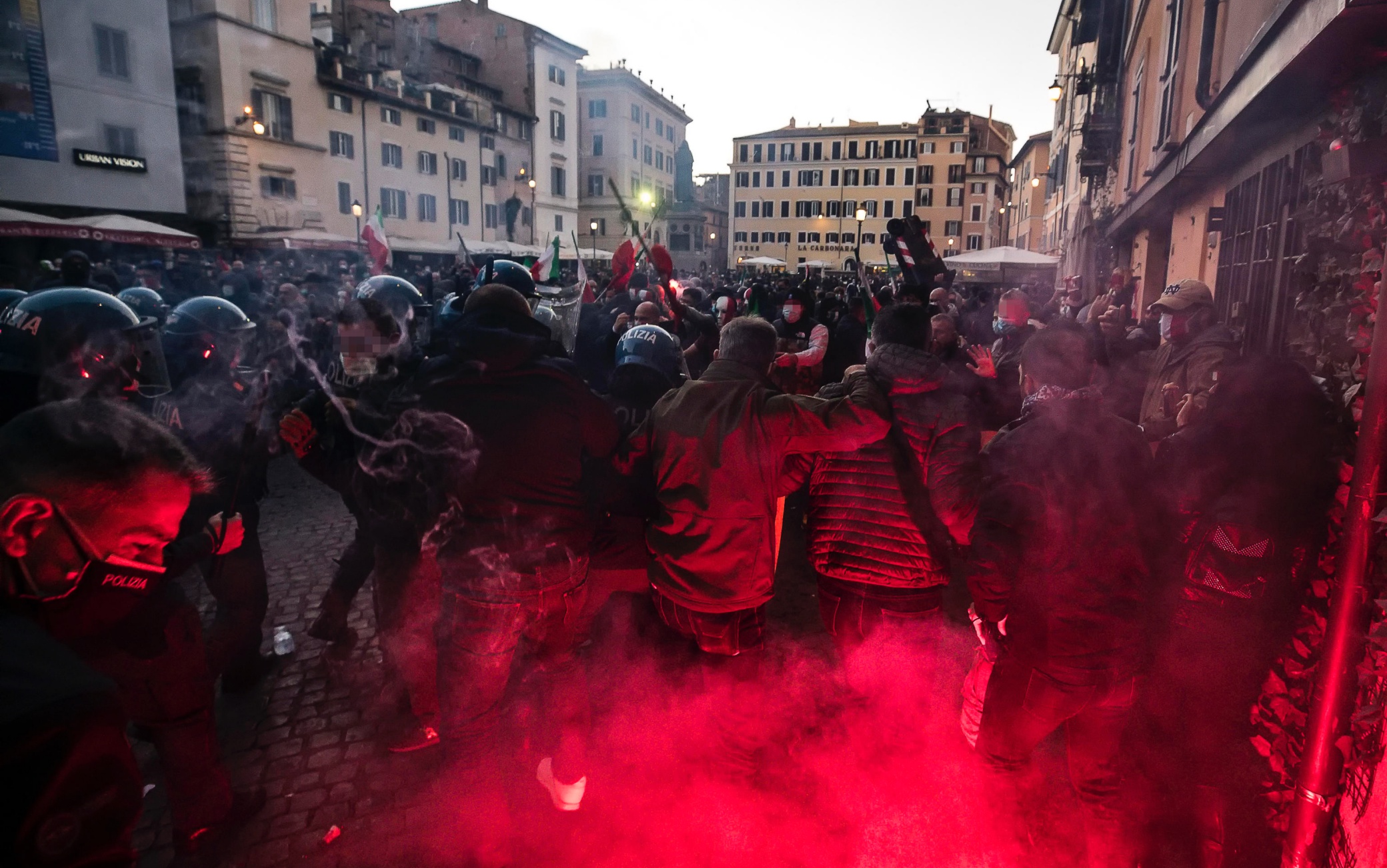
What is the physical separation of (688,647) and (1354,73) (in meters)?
4.13

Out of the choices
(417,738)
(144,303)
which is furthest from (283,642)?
(144,303)

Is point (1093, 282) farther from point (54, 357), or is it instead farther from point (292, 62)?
point (292, 62)

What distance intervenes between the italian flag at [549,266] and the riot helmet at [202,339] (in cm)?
573

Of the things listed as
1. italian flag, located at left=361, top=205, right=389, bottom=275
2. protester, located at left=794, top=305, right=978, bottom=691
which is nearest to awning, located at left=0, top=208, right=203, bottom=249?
italian flag, located at left=361, top=205, right=389, bottom=275

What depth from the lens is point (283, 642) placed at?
16.2 feet

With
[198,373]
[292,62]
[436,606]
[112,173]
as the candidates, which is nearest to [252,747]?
[436,606]

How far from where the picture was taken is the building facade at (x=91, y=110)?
23.3m

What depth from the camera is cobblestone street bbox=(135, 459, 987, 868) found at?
322 centimetres

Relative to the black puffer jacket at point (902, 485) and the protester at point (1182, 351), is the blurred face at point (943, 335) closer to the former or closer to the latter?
the protester at point (1182, 351)

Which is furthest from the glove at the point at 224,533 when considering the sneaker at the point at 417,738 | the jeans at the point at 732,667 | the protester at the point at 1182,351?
the protester at the point at 1182,351

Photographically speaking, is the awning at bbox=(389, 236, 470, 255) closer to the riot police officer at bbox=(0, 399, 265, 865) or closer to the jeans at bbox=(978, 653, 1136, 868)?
the riot police officer at bbox=(0, 399, 265, 865)

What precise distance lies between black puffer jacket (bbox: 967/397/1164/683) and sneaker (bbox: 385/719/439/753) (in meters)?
2.84

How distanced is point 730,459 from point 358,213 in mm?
26821

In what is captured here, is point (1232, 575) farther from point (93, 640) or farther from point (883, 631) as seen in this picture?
point (93, 640)
